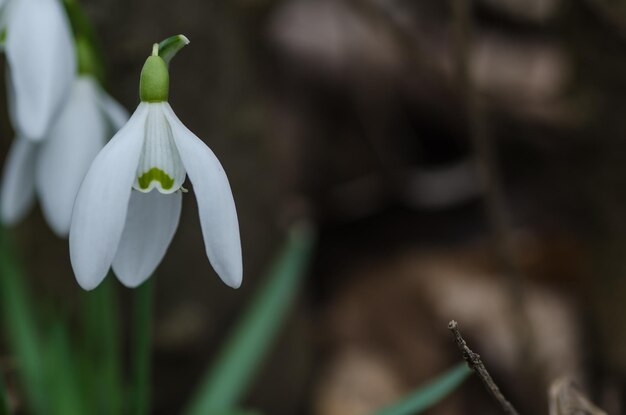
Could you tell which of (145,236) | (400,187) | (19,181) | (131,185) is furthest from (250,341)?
(400,187)

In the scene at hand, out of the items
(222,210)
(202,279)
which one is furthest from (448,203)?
(222,210)

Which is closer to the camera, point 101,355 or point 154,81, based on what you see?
point 154,81

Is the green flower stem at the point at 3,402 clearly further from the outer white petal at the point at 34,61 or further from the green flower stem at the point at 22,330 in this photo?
the green flower stem at the point at 22,330

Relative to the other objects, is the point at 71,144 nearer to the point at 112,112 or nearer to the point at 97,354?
the point at 112,112

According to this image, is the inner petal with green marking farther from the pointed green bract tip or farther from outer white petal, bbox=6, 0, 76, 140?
outer white petal, bbox=6, 0, 76, 140

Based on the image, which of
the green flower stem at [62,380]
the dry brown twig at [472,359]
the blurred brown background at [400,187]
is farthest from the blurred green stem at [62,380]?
the dry brown twig at [472,359]

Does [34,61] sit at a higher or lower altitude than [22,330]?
higher
